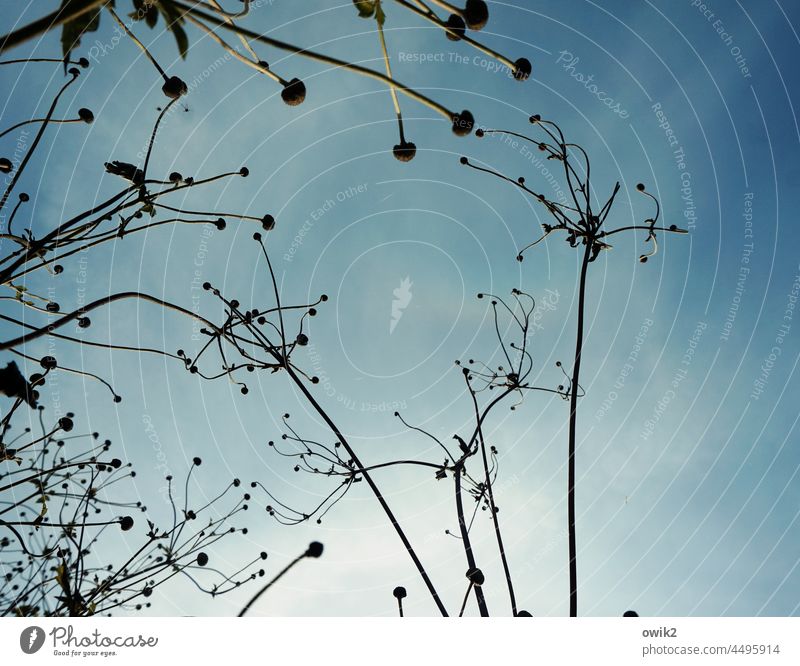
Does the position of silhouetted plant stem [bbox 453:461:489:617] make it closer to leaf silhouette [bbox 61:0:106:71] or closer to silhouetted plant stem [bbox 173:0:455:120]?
silhouetted plant stem [bbox 173:0:455:120]

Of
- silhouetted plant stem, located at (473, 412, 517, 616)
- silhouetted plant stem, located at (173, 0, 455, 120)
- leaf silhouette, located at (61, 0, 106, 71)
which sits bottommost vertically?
silhouetted plant stem, located at (473, 412, 517, 616)

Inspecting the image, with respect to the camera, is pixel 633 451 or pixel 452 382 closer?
pixel 633 451

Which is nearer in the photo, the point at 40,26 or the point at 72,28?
the point at 40,26

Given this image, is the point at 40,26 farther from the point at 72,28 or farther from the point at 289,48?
the point at 289,48

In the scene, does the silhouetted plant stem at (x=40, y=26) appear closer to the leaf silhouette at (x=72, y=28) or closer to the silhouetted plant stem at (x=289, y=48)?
the leaf silhouette at (x=72, y=28)

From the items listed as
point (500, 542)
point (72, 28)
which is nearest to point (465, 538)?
point (500, 542)

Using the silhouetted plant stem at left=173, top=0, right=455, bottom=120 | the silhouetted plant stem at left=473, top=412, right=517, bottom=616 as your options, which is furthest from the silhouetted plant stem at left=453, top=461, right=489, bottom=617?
the silhouetted plant stem at left=173, top=0, right=455, bottom=120

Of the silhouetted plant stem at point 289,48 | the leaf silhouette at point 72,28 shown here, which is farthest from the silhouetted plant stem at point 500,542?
the leaf silhouette at point 72,28

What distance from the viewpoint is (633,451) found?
4707mm

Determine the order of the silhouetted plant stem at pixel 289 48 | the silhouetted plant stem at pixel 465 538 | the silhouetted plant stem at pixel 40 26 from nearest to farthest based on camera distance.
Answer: the silhouetted plant stem at pixel 40 26
the silhouetted plant stem at pixel 289 48
the silhouetted plant stem at pixel 465 538

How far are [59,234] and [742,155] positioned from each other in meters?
5.72

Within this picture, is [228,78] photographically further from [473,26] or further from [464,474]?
[464,474]
